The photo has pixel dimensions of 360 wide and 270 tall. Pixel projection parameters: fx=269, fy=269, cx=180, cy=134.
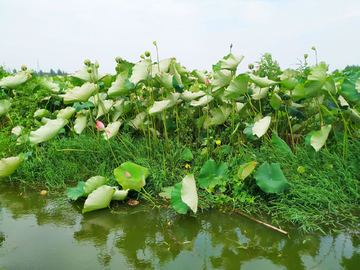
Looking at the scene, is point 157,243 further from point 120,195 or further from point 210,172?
point 210,172

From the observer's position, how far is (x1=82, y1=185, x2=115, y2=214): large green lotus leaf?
1582 mm

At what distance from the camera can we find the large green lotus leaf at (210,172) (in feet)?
5.91

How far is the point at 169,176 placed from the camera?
2002 millimetres

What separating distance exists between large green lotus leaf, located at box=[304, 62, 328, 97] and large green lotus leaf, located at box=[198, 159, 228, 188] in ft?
2.38

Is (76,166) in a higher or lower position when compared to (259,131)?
lower

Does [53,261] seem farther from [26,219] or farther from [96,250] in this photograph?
[26,219]

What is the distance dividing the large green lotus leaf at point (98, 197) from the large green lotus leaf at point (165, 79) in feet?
2.73

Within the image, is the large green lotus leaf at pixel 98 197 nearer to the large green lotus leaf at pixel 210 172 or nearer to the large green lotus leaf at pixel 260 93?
the large green lotus leaf at pixel 210 172

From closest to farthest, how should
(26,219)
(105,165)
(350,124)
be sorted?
(26,219)
(350,124)
(105,165)

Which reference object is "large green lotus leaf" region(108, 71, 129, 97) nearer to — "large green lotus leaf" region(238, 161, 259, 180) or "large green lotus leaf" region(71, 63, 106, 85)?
"large green lotus leaf" region(71, 63, 106, 85)

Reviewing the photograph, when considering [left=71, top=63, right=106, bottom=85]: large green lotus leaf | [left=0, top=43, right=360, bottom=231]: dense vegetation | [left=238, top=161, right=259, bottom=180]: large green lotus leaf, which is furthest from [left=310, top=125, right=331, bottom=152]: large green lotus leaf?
[left=71, top=63, right=106, bottom=85]: large green lotus leaf

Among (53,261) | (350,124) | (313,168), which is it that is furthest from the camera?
(350,124)

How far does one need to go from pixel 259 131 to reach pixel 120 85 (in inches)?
43.2

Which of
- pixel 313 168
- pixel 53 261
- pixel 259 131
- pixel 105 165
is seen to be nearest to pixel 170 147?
pixel 105 165
